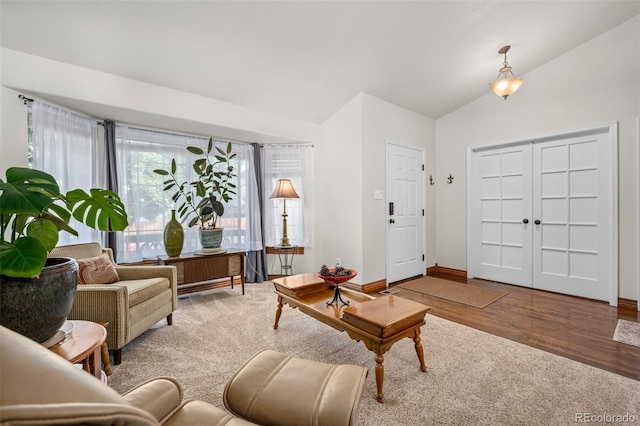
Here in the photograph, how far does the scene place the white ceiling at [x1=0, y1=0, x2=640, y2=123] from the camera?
7.59 ft

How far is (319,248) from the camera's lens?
4.38 meters

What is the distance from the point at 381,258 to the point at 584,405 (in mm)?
2459

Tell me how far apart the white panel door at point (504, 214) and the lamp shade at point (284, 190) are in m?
2.91

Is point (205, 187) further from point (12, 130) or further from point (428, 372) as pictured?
point (428, 372)

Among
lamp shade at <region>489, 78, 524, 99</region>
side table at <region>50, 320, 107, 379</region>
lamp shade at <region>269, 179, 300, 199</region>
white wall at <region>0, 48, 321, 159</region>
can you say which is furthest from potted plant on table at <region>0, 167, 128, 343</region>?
lamp shade at <region>489, 78, 524, 99</region>

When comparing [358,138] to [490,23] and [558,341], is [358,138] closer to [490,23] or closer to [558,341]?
[490,23]

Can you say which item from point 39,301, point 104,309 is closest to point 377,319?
point 39,301

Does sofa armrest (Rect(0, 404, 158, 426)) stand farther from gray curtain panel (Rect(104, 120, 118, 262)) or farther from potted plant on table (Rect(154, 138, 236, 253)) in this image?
gray curtain panel (Rect(104, 120, 118, 262))

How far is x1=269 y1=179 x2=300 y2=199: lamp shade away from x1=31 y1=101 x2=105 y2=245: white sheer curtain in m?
2.00

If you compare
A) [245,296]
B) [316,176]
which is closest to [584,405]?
[245,296]

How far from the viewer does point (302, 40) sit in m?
2.79

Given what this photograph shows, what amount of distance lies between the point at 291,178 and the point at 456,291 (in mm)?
2811

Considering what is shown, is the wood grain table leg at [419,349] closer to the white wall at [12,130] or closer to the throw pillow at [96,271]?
the throw pillow at [96,271]

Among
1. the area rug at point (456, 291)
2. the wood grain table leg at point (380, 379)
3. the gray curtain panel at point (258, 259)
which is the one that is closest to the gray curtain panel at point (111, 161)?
the gray curtain panel at point (258, 259)
